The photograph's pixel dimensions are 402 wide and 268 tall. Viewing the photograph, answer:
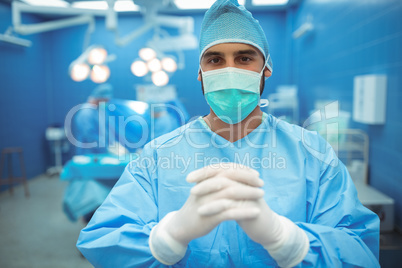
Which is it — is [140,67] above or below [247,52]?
above

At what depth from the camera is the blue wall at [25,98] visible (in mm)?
4926

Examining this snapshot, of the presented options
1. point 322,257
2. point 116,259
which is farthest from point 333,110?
point 116,259

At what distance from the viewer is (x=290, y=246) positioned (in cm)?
80

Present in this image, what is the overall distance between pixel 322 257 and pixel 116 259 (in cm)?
55

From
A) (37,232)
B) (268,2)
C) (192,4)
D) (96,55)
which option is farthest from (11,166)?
(268,2)

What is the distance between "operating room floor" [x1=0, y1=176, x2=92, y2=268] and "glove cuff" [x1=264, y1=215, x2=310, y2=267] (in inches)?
95.6

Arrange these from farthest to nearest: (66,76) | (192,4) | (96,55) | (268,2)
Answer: (66,76)
(192,4)
(268,2)
(96,55)

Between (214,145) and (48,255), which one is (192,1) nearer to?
(48,255)

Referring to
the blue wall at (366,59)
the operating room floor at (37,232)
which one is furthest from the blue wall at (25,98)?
the blue wall at (366,59)

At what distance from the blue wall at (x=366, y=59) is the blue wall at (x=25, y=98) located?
454 centimetres

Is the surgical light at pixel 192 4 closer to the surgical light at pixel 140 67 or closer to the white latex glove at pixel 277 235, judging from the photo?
the surgical light at pixel 140 67

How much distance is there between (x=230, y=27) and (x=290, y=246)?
68 cm

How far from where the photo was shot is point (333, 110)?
3.17m

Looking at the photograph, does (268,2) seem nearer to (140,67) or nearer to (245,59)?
(140,67)
